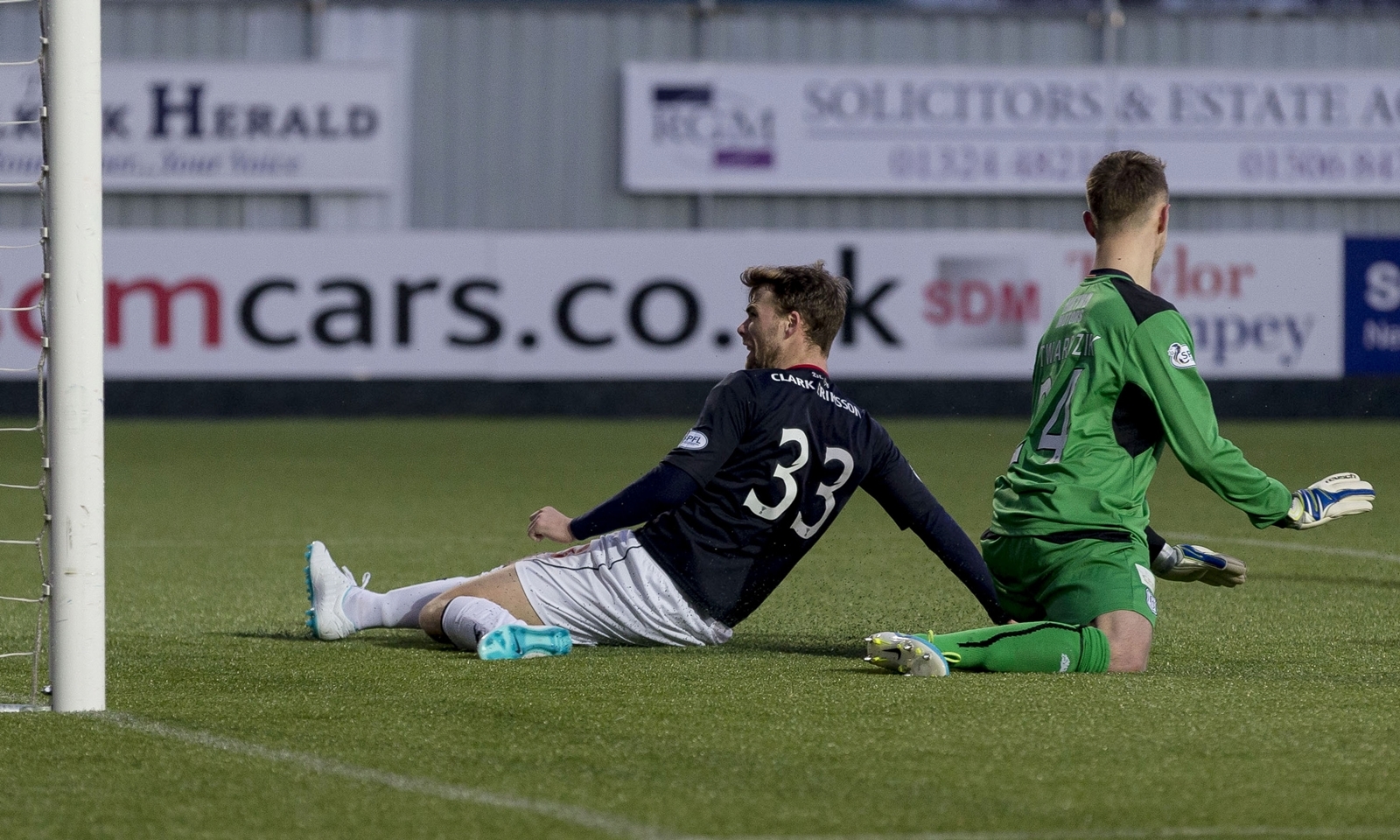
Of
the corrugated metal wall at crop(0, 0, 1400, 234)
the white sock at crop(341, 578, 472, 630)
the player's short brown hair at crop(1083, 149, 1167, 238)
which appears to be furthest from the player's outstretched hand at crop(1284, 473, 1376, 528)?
the corrugated metal wall at crop(0, 0, 1400, 234)

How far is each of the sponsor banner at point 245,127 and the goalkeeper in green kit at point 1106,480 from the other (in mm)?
17594

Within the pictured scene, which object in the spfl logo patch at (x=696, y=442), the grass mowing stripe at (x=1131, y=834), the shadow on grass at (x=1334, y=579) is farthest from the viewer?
the shadow on grass at (x=1334, y=579)

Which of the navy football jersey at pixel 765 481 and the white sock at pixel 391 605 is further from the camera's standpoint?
the white sock at pixel 391 605

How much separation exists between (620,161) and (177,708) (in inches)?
727

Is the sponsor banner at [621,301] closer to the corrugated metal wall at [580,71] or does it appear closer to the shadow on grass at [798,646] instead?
the corrugated metal wall at [580,71]

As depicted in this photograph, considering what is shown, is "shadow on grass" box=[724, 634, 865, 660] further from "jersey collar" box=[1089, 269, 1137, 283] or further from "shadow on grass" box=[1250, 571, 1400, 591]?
"shadow on grass" box=[1250, 571, 1400, 591]

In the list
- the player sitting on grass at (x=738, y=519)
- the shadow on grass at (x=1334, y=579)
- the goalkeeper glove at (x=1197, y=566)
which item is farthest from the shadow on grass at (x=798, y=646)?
the shadow on grass at (x=1334, y=579)

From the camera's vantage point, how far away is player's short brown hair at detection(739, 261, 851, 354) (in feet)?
17.6

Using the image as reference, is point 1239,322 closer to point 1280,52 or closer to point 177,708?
point 1280,52

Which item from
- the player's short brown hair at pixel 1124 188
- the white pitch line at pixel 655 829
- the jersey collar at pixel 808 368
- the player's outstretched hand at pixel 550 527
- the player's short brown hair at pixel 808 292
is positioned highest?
the player's short brown hair at pixel 1124 188

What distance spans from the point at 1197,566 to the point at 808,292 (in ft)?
4.39

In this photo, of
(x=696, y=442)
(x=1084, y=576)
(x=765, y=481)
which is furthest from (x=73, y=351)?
(x=1084, y=576)

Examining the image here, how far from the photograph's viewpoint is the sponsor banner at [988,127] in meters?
22.4

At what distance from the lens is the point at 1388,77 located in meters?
23.0
